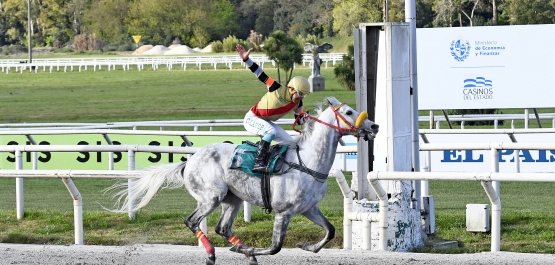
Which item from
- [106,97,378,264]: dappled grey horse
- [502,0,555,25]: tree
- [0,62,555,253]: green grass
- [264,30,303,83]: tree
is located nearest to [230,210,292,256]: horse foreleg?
[106,97,378,264]: dappled grey horse

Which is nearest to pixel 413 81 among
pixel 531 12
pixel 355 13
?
pixel 531 12

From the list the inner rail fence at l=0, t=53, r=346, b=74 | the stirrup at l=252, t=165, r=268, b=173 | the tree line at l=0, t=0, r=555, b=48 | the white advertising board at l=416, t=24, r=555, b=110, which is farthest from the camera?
the tree line at l=0, t=0, r=555, b=48

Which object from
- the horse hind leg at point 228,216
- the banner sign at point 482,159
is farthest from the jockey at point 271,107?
the banner sign at point 482,159

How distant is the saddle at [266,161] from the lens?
688cm

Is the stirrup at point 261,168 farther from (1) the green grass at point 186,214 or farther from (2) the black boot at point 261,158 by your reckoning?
(1) the green grass at point 186,214

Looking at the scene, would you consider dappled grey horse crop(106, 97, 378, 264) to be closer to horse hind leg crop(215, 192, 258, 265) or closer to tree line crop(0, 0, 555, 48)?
horse hind leg crop(215, 192, 258, 265)

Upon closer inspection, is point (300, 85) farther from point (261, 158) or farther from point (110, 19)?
point (110, 19)

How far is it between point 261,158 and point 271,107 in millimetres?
407

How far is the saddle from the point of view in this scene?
271 inches

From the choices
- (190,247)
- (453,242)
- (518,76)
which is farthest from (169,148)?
(518,76)

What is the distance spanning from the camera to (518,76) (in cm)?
1462

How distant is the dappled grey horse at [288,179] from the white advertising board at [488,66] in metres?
7.69

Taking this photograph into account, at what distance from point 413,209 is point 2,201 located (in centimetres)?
544

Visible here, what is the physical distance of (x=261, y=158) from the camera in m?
6.90
